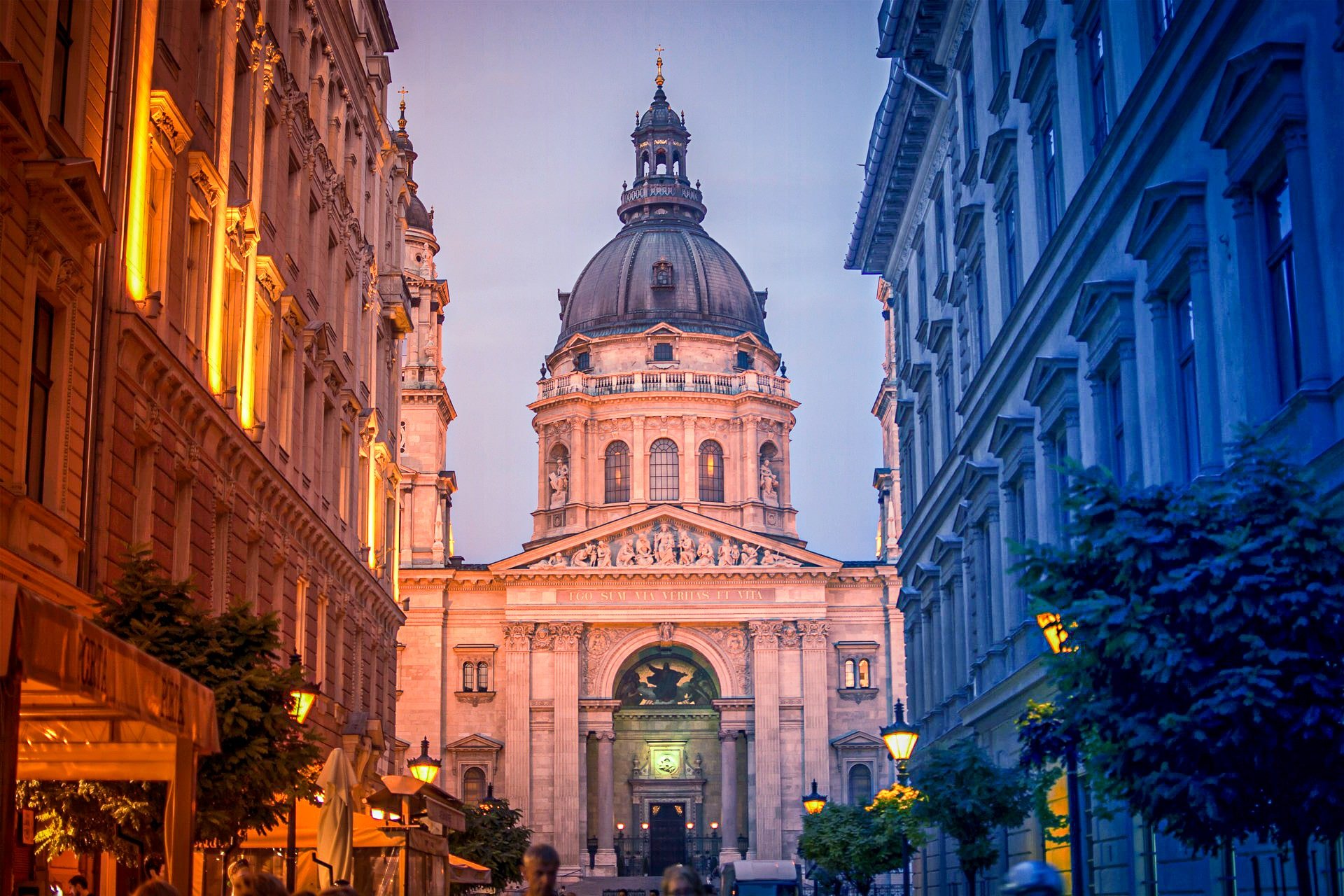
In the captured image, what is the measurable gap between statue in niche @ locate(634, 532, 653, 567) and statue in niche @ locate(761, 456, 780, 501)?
13345mm

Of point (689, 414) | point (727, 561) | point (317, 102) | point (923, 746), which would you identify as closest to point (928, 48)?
point (317, 102)

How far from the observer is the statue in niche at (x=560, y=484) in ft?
334

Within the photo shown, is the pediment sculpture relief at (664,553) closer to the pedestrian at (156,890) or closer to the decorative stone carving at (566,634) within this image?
the decorative stone carving at (566,634)

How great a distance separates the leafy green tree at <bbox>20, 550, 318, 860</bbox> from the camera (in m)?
18.5

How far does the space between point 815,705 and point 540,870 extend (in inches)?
3116

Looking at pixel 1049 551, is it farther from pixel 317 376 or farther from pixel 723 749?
pixel 723 749

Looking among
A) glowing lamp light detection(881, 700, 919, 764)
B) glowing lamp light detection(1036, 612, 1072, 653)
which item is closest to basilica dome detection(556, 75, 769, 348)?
glowing lamp light detection(881, 700, 919, 764)

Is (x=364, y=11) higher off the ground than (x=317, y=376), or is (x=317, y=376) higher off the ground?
(x=364, y=11)

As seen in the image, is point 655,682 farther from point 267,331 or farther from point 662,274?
point 267,331

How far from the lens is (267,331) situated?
31.0 m

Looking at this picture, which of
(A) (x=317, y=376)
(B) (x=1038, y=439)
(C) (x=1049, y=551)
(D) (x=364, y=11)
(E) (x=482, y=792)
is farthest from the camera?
(E) (x=482, y=792)

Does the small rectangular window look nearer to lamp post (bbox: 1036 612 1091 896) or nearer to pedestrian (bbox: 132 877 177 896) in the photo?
pedestrian (bbox: 132 877 177 896)

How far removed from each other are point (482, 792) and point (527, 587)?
34.3ft

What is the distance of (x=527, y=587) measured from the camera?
3509 inches
